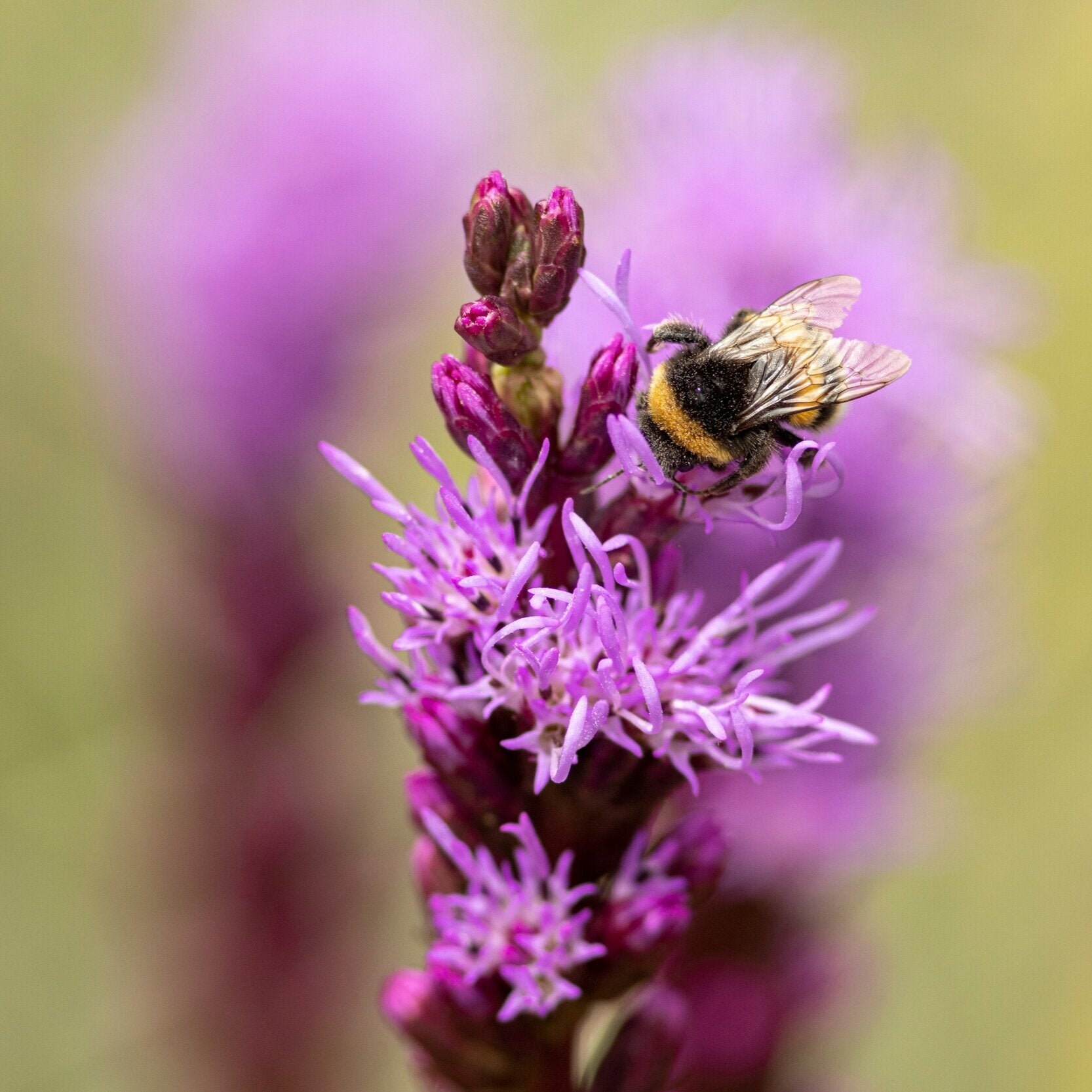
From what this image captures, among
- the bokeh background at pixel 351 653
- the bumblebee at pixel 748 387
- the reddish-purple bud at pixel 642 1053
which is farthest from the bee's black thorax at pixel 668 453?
the bokeh background at pixel 351 653

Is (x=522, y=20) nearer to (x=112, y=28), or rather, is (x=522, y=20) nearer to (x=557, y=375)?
(x=112, y=28)

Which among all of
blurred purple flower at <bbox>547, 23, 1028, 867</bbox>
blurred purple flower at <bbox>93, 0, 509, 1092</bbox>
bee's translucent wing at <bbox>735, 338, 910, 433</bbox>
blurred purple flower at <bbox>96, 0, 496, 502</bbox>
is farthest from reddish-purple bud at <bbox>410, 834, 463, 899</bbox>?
blurred purple flower at <bbox>96, 0, 496, 502</bbox>

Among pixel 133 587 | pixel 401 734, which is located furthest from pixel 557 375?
pixel 401 734

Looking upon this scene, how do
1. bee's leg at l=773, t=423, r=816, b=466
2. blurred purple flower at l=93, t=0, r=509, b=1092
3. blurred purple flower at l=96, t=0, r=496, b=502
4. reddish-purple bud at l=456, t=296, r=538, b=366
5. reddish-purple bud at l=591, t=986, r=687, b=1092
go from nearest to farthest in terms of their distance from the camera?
reddish-purple bud at l=456, t=296, r=538, b=366
bee's leg at l=773, t=423, r=816, b=466
reddish-purple bud at l=591, t=986, r=687, b=1092
blurred purple flower at l=93, t=0, r=509, b=1092
blurred purple flower at l=96, t=0, r=496, b=502

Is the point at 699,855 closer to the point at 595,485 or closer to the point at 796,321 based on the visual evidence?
the point at 595,485

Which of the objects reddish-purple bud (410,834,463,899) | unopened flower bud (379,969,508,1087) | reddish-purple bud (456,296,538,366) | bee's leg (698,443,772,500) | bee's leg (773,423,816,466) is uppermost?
reddish-purple bud (456,296,538,366)

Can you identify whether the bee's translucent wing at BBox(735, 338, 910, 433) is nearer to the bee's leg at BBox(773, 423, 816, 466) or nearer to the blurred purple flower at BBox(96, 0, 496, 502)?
the bee's leg at BBox(773, 423, 816, 466)

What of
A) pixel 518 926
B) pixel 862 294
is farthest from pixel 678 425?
pixel 862 294

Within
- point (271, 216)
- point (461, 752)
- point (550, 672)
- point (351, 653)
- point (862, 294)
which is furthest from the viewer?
point (271, 216)
